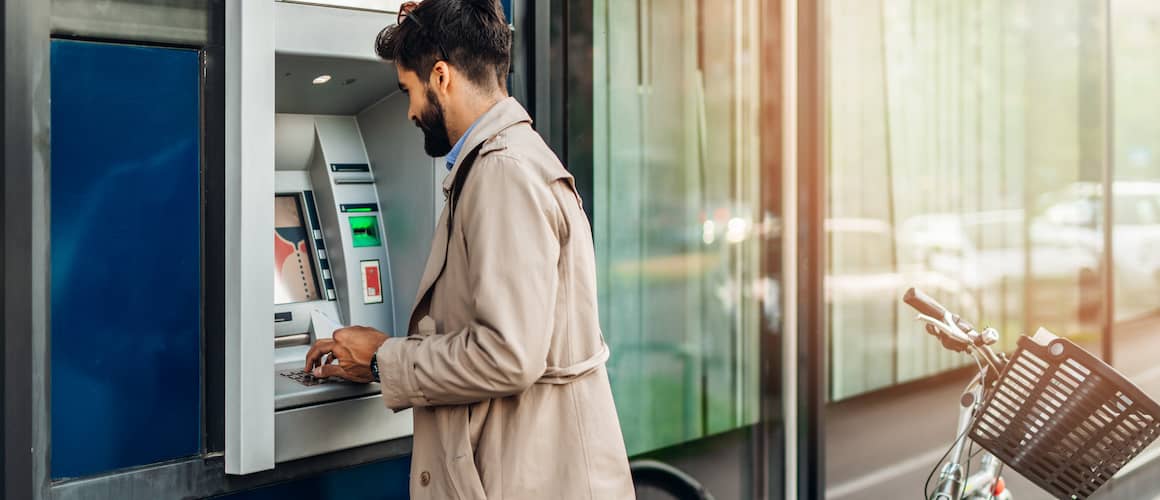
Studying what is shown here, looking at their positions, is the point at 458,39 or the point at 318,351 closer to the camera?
the point at 458,39

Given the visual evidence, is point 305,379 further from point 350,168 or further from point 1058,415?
point 1058,415

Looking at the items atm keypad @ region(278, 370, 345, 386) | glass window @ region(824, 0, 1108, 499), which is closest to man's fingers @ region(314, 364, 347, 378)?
atm keypad @ region(278, 370, 345, 386)

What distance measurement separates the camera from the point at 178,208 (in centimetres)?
215

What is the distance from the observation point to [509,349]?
163 centimetres

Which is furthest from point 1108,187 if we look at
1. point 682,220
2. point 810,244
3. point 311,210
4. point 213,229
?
point 213,229

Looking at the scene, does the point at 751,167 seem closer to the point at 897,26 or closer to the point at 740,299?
the point at 740,299

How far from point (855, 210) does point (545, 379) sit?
3.30 metres

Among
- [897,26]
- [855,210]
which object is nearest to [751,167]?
[855,210]

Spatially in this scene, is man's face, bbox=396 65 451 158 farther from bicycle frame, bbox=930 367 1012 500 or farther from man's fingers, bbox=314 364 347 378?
bicycle frame, bbox=930 367 1012 500

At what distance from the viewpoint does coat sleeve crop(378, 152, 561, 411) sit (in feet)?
5.37

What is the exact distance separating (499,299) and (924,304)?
0.98 m

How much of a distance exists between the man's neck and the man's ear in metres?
0.05

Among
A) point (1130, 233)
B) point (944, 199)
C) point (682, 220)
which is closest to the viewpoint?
point (682, 220)

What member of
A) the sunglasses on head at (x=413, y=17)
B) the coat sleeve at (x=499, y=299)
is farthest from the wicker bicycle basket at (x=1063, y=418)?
the sunglasses on head at (x=413, y=17)
